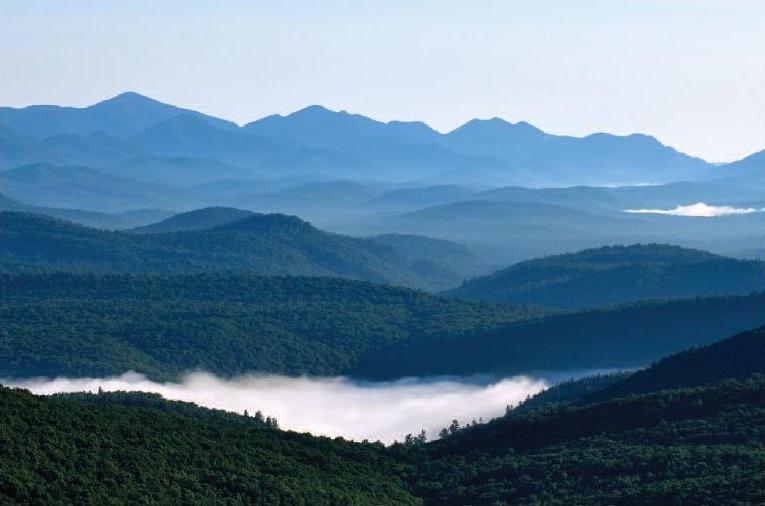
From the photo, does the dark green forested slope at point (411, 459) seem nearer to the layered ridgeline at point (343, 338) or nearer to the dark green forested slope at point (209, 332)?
the layered ridgeline at point (343, 338)

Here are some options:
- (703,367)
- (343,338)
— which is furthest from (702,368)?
(343,338)

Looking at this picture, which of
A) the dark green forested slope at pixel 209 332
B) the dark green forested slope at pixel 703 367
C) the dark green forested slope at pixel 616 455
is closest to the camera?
the dark green forested slope at pixel 616 455

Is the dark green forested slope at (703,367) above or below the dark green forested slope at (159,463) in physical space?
above

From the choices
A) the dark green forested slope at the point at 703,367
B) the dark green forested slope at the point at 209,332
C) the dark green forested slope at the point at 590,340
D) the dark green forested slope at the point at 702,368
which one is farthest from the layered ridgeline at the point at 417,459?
the dark green forested slope at the point at 209,332

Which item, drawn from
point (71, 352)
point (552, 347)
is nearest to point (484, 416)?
point (552, 347)

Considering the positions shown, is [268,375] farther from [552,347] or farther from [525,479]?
[525,479]

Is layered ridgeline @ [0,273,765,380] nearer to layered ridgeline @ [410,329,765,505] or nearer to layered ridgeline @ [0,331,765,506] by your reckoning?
layered ridgeline @ [410,329,765,505]
